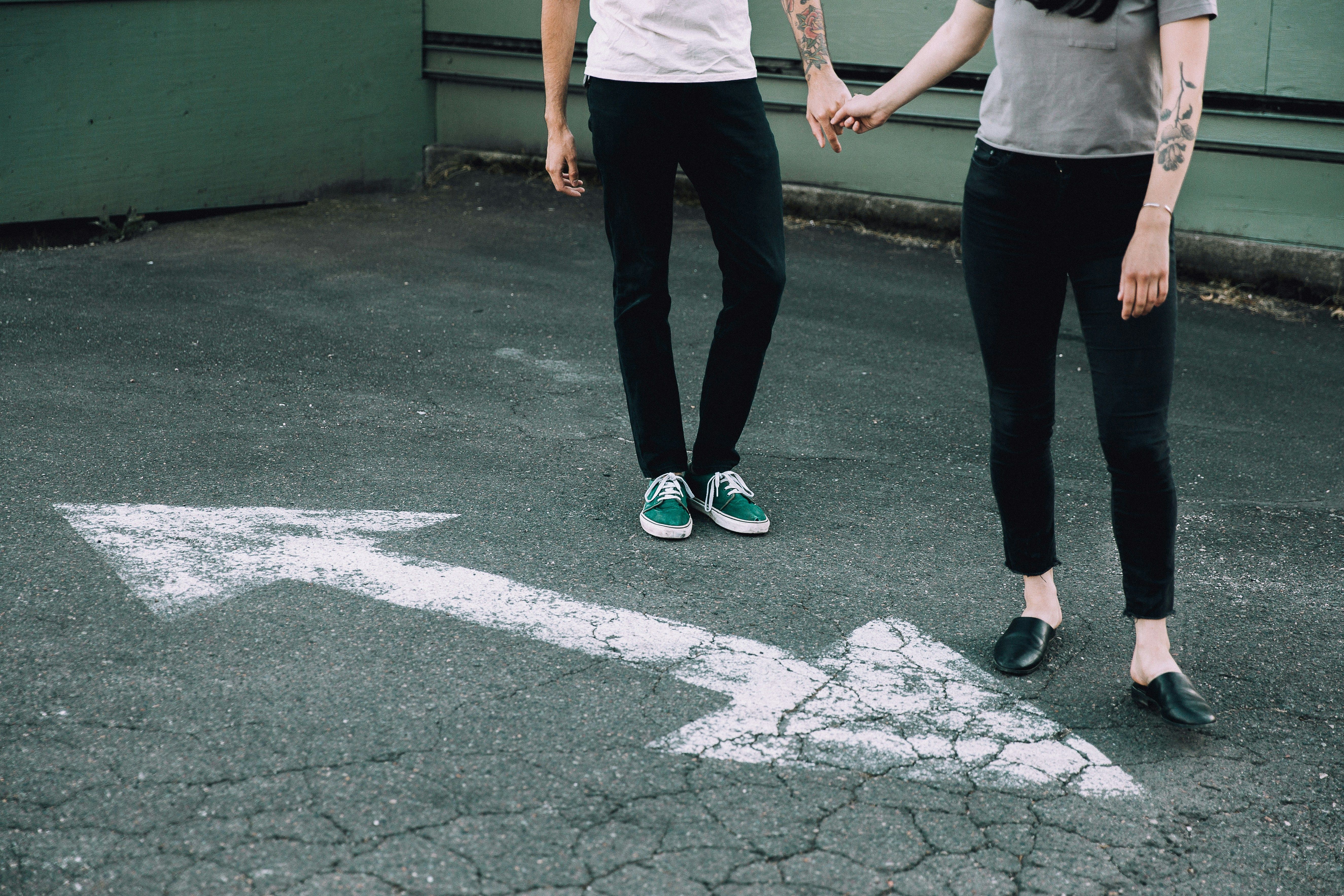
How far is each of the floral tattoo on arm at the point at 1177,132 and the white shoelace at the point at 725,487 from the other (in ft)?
5.22

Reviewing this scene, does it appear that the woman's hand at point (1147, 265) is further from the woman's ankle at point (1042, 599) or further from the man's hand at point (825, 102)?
the man's hand at point (825, 102)

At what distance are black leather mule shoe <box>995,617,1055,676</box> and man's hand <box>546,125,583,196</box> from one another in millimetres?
1639

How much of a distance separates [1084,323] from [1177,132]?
0.45 meters

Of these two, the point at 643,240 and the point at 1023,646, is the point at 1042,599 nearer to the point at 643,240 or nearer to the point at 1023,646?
the point at 1023,646

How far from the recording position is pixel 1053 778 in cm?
248

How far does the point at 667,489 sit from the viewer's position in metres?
3.67

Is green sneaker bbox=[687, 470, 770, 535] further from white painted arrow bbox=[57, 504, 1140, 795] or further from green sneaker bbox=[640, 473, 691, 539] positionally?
white painted arrow bbox=[57, 504, 1140, 795]

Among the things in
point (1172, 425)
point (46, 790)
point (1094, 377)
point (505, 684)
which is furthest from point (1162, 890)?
point (1172, 425)

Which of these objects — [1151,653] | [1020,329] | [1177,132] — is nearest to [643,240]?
[1020,329]

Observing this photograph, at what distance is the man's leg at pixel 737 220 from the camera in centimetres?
340

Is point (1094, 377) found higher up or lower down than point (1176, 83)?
lower down

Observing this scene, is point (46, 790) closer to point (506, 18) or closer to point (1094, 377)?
point (1094, 377)

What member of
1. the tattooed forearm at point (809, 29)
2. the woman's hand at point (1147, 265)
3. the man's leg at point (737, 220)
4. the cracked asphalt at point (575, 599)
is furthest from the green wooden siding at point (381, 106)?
the woman's hand at point (1147, 265)

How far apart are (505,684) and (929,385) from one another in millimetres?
2978
